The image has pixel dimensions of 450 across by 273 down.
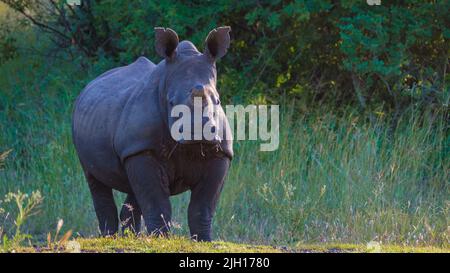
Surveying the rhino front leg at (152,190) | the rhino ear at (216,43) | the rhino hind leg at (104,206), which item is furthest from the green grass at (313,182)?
the rhino ear at (216,43)

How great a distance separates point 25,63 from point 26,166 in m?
3.21

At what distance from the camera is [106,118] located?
8984mm

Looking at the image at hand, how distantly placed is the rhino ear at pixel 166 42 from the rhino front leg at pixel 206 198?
0.91m

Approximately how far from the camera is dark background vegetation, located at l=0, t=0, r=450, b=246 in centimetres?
Result: 1072

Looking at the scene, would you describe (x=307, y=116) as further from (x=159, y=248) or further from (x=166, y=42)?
(x=159, y=248)

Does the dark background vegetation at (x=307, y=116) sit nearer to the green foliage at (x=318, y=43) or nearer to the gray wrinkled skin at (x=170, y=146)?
the green foliage at (x=318, y=43)

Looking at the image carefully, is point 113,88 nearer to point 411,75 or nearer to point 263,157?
point 263,157

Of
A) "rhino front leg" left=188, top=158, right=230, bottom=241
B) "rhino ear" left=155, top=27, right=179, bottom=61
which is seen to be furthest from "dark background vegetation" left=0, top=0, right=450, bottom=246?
"rhino ear" left=155, top=27, right=179, bottom=61

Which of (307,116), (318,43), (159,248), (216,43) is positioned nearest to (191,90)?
(216,43)

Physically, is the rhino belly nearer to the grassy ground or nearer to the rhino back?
the rhino back

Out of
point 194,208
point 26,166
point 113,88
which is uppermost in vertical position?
point 113,88

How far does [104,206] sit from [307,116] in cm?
400

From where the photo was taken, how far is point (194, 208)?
27.3 feet
